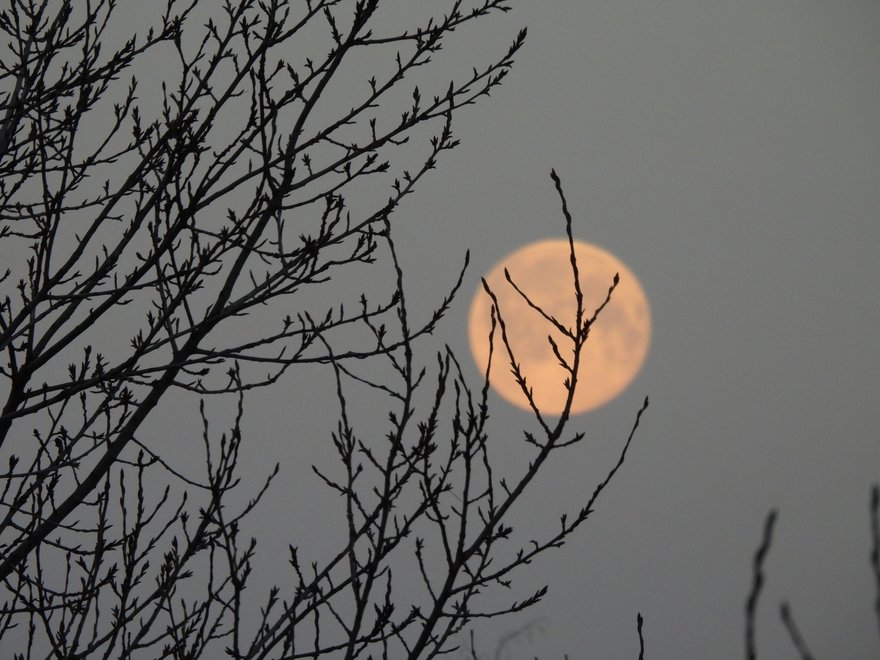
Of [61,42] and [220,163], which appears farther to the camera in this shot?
[61,42]

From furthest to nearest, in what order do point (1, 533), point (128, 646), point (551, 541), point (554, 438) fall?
point (128, 646) → point (1, 533) → point (551, 541) → point (554, 438)

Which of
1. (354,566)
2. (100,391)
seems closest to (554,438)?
(354,566)

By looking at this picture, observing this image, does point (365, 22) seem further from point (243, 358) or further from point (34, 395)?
point (34, 395)

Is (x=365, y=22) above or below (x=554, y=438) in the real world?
above

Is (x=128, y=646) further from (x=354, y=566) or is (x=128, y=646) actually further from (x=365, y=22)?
(x=365, y=22)

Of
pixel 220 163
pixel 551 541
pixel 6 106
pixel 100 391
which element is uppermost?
pixel 6 106

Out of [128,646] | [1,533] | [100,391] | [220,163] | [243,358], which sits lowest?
[128,646]

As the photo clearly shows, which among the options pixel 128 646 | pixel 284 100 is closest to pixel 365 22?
pixel 284 100

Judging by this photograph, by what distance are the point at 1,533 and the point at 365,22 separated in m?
2.60

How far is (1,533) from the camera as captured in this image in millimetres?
3314

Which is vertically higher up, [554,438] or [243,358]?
[243,358]

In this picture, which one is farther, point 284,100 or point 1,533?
point 284,100

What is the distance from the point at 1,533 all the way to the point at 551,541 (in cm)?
220

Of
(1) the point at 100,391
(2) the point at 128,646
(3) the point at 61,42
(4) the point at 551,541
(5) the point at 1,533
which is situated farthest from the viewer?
(3) the point at 61,42
